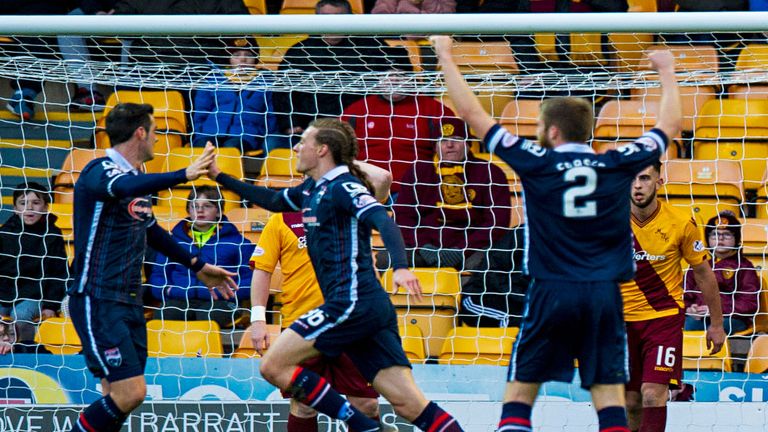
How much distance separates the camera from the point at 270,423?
784 centimetres

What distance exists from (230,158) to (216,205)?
694 mm

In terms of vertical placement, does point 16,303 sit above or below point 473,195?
below

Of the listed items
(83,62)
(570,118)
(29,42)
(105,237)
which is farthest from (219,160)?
(570,118)

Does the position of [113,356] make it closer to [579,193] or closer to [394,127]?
[579,193]

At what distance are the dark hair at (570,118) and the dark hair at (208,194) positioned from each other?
3734mm

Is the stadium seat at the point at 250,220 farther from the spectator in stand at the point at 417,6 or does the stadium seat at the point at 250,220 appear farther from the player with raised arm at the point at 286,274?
the spectator in stand at the point at 417,6

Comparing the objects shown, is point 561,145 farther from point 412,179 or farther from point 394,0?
point 394,0

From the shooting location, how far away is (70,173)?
357 inches

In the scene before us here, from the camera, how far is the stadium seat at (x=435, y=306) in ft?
27.6

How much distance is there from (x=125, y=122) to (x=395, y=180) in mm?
3524

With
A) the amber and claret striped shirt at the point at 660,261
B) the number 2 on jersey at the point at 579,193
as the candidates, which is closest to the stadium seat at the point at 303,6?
the amber and claret striped shirt at the point at 660,261

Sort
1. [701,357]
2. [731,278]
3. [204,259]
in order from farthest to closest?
1. [204,259]
2. [731,278]
3. [701,357]

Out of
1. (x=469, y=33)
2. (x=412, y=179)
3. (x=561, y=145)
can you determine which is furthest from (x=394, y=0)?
(x=561, y=145)

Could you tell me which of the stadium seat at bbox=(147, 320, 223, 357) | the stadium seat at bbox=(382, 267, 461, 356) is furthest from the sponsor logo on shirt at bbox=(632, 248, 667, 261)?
the stadium seat at bbox=(147, 320, 223, 357)
